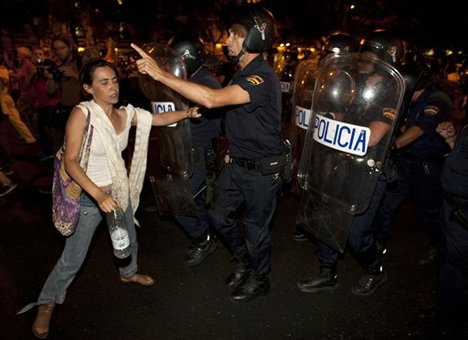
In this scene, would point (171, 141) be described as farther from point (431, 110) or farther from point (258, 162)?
point (431, 110)

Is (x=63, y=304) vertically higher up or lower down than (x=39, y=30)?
lower down

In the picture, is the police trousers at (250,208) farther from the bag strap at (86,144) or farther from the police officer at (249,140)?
the bag strap at (86,144)

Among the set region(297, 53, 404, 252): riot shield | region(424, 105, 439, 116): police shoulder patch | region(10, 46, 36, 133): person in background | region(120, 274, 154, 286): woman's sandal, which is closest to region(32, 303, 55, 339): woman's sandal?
region(120, 274, 154, 286): woman's sandal

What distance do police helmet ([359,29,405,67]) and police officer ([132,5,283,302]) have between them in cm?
90

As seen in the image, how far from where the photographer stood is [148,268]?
3.81 meters

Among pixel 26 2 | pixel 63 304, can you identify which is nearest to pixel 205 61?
pixel 63 304

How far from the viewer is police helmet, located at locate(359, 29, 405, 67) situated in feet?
10.3

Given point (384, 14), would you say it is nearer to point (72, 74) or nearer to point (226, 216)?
point (72, 74)

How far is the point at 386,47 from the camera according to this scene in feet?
10.4

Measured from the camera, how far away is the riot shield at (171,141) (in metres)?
3.37

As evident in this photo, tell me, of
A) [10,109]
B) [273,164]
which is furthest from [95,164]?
[10,109]

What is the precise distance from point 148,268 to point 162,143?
1.28m

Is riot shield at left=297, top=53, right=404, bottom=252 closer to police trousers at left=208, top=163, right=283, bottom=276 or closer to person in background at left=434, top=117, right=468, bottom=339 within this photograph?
police trousers at left=208, top=163, right=283, bottom=276

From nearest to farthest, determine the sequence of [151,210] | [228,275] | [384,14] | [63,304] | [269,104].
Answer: [269,104] < [63,304] < [228,275] < [151,210] < [384,14]
